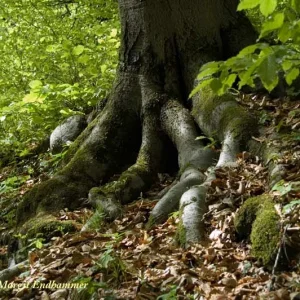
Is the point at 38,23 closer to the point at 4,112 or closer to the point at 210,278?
the point at 4,112

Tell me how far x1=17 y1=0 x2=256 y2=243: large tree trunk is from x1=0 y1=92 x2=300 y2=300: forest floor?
702 mm

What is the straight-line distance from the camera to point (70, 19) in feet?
32.1

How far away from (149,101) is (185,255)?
9.13ft

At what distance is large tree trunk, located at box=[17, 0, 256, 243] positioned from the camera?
5.12 metres

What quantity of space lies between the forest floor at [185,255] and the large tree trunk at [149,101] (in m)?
0.70

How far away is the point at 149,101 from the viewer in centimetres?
559

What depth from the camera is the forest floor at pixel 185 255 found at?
2.75 metres

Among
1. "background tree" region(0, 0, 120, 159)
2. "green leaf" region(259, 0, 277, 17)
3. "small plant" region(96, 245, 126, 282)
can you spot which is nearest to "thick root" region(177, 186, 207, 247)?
"small plant" region(96, 245, 126, 282)

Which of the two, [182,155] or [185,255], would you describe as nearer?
[185,255]

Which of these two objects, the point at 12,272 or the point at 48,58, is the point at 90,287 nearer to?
the point at 12,272

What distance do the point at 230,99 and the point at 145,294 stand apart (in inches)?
111

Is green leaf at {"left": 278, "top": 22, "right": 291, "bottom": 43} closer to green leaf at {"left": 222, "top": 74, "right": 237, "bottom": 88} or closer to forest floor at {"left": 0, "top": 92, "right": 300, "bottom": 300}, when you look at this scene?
green leaf at {"left": 222, "top": 74, "right": 237, "bottom": 88}

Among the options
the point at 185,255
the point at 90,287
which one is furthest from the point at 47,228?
the point at 185,255

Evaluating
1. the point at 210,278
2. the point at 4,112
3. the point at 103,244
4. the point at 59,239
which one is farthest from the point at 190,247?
the point at 4,112
